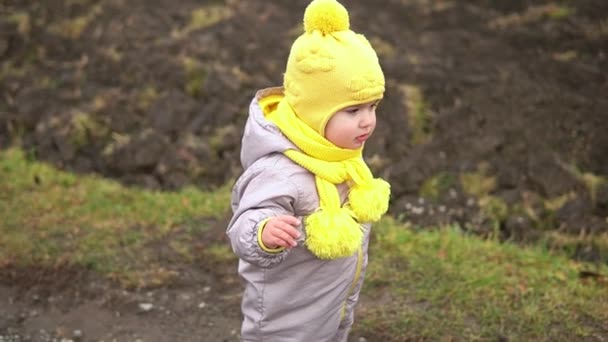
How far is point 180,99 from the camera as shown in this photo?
5.78 meters

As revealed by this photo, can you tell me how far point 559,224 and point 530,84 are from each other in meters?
1.47

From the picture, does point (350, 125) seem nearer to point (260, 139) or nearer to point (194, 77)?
point (260, 139)

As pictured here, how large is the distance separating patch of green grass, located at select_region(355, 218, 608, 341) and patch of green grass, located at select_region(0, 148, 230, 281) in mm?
1131

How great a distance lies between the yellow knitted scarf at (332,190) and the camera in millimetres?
2447

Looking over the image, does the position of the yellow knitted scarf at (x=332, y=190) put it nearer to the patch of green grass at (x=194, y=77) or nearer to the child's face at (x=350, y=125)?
the child's face at (x=350, y=125)

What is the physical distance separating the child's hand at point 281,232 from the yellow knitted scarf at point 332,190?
0.49 ft

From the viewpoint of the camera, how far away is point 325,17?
2.45 meters

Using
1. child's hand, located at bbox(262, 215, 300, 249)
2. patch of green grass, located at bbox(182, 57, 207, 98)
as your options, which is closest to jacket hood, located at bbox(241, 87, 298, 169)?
child's hand, located at bbox(262, 215, 300, 249)

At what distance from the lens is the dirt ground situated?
3961 mm

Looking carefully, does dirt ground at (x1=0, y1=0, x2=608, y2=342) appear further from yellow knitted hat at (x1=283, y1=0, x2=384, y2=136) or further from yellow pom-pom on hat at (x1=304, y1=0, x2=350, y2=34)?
yellow pom-pom on hat at (x1=304, y1=0, x2=350, y2=34)

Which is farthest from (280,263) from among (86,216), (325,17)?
(86,216)

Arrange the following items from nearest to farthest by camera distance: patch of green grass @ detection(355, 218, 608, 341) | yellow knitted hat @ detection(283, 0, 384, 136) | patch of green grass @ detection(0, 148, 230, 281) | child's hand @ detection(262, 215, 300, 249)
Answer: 1. child's hand @ detection(262, 215, 300, 249)
2. yellow knitted hat @ detection(283, 0, 384, 136)
3. patch of green grass @ detection(355, 218, 608, 341)
4. patch of green grass @ detection(0, 148, 230, 281)

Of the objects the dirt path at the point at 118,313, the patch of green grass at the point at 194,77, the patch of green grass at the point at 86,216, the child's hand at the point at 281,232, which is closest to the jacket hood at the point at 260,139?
the child's hand at the point at 281,232

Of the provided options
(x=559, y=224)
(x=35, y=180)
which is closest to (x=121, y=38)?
(x=35, y=180)
